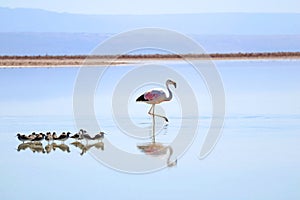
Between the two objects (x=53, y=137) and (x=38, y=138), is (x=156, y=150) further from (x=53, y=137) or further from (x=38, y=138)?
(x=38, y=138)

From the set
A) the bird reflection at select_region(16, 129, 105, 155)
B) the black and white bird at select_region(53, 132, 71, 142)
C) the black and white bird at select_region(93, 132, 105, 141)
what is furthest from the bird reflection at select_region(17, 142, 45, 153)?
the black and white bird at select_region(93, 132, 105, 141)

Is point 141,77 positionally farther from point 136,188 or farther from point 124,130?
point 136,188

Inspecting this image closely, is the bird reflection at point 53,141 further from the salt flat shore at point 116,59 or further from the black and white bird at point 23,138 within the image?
the salt flat shore at point 116,59

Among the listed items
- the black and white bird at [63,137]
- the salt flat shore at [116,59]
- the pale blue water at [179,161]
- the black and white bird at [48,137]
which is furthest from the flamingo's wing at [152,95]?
the salt flat shore at [116,59]

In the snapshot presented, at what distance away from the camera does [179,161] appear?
7199 millimetres

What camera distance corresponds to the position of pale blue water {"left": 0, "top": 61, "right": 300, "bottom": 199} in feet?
20.0

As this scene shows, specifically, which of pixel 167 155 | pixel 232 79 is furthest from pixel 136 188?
pixel 232 79

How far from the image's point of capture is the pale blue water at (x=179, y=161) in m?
6.11

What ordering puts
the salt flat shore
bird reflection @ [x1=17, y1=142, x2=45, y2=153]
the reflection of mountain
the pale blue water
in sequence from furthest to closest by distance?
1. the salt flat shore
2. bird reflection @ [x1=17, y1=142, x2=45, y2=153]
3. the reflection of mountain
4. the pale blue water

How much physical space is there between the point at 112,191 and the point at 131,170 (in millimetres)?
805

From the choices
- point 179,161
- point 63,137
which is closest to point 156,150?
point 179,161

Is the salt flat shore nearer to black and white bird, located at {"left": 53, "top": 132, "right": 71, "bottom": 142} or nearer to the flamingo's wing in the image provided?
the flamingo's wing

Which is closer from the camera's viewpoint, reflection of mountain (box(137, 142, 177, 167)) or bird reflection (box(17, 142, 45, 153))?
reflection of mountain (box(137, 142, 177, 167))

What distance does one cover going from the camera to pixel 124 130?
865 centimetres
